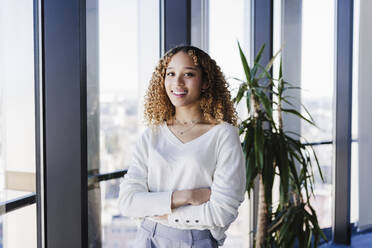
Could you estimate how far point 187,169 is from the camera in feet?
4.40

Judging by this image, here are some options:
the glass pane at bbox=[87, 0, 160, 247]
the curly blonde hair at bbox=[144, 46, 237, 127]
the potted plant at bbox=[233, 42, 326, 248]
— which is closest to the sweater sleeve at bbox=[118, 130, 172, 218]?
the curly blonde hair at bbox=[144, 46, 237, 127]

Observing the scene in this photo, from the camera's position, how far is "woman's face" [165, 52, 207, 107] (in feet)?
4.61

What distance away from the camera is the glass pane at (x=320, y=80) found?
3637 millimetres

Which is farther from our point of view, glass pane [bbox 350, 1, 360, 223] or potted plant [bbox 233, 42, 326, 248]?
glass pane [bbox 350, 1, 360, 223]

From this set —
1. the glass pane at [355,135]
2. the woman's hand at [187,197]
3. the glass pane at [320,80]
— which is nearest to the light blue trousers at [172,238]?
the woman's hand at [187,197]

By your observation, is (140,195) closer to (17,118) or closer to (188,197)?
(188,197)

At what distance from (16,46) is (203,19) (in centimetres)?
158

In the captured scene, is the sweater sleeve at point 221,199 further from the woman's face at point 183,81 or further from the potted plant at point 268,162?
the potted plant at point 268,162

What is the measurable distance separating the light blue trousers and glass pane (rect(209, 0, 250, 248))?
72.3 inches

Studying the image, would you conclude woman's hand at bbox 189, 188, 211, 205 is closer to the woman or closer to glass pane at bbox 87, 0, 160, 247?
the woman

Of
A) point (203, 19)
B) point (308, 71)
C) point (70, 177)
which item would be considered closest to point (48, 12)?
point (70, 177)

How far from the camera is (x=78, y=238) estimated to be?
1.65 m

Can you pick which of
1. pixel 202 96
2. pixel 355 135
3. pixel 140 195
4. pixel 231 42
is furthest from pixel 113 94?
pixel 355 135

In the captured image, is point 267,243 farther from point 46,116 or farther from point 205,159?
point 46,116
